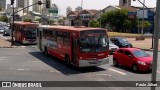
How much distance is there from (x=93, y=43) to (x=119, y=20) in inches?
3339

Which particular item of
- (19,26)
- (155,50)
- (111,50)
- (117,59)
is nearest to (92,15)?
(19,26)

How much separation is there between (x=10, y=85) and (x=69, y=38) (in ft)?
22.2

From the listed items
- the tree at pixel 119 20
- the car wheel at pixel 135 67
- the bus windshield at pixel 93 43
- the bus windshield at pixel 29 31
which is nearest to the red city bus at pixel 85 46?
the bus windshield at pixel 93 43

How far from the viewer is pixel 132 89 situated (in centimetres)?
1288

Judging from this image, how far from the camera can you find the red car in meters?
18.0

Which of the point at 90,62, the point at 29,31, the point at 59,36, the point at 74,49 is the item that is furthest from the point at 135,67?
the point at 29,31

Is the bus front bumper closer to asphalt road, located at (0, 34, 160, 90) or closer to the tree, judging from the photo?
asphalt road, located at (0, 34, 160, 90)

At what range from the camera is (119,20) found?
332 feet

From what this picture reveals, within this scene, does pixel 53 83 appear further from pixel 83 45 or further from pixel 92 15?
pixel 92 15

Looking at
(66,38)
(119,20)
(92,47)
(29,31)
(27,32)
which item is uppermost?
(119,20)

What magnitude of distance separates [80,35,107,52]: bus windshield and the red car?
193 centimetres

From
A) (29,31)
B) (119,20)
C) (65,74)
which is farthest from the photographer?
(119,20)

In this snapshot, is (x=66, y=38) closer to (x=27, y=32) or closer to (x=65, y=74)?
(x=65, y=74)

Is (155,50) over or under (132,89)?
over
